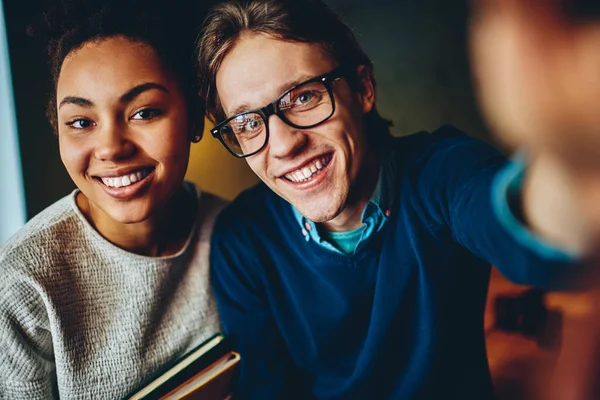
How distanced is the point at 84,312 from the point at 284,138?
Result: 541 mm

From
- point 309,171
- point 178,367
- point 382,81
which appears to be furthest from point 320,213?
point 382,81

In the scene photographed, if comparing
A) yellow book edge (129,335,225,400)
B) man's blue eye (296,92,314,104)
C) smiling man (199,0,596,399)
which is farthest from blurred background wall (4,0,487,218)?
yellow book edge (129,335,225,400)

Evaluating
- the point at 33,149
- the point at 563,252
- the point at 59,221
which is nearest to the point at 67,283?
the point at 59,221

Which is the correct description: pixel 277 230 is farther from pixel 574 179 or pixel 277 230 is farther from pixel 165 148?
pixel 574 179

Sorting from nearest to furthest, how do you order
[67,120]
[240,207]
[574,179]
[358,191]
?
[574,179] < [67,120] < [358,191] < [240,207]

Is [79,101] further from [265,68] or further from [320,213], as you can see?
[320,213]

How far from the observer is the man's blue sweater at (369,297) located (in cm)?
93

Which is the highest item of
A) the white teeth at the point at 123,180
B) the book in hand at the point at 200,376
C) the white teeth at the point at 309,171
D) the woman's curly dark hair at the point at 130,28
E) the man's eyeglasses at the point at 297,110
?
the woman's curly dark hair at the point at 130,28

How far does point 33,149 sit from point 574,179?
38.0 inches

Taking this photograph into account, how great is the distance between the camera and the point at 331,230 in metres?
1.04

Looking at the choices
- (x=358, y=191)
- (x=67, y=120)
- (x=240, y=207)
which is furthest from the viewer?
(x=240, y=207)

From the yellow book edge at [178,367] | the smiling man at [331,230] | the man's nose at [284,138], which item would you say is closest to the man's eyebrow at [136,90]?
the smiling man at [331,230]

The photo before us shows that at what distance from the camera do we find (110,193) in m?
0.90

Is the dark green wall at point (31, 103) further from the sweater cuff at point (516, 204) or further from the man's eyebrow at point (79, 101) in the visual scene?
the sweater cuff at point (516, 204)
